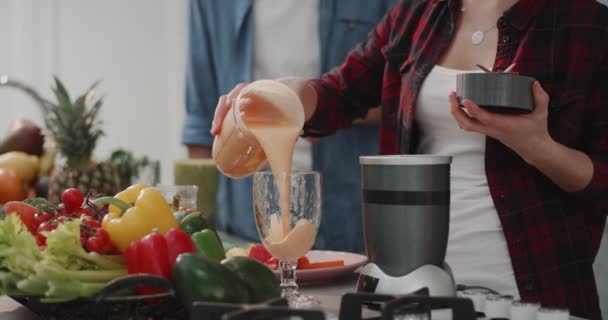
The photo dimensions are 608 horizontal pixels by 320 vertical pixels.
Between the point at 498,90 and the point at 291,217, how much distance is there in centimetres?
37

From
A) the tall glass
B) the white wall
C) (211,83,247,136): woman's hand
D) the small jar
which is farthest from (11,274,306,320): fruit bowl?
the white wall

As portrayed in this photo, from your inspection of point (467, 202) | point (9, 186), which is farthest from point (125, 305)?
point (9, 186)

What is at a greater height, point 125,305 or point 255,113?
point 255,113

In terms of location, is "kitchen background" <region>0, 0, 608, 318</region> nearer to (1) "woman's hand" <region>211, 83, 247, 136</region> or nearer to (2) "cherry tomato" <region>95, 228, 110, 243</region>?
(1) "woman's hand" <region>211, 83, 247, 136</region>

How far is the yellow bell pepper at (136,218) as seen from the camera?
0.98m

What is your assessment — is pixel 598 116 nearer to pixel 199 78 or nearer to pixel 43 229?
pixel 43 229

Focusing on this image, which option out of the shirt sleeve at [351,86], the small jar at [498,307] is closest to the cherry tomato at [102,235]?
the small jar at [498,307]

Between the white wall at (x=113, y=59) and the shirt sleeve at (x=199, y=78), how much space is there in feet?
5.49

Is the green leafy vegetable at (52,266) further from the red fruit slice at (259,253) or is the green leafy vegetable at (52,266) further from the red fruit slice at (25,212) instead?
the red fruit slice at (259,253)

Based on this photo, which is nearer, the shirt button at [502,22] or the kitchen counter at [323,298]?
the kitchen counter at [323,298]

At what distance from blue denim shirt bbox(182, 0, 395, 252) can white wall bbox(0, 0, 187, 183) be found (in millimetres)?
1702

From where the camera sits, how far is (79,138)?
2.61 m

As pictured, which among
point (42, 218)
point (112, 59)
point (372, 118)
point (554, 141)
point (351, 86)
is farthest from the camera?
point (112, 59)

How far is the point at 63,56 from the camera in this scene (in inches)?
172
